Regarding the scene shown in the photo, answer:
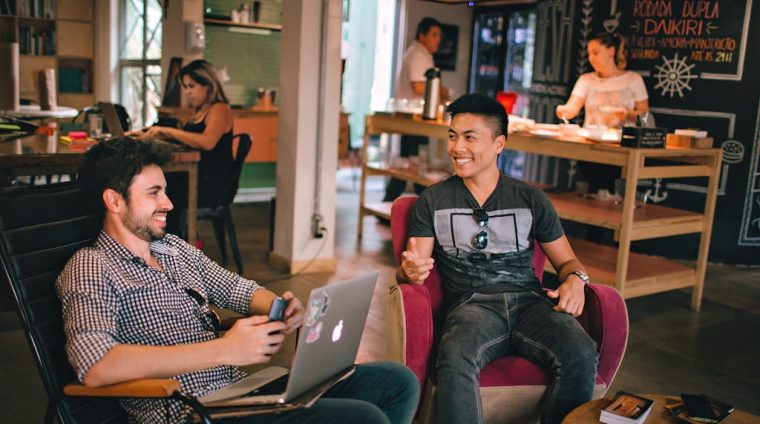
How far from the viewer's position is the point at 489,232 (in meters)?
2.83

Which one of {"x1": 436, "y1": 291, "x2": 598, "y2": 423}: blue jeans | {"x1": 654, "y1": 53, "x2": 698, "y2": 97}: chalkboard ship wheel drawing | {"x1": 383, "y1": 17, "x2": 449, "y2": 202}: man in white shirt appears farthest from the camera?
{"x1": 383, "y1": 17, "x2": 449, "y2": 202}: man in white shirt

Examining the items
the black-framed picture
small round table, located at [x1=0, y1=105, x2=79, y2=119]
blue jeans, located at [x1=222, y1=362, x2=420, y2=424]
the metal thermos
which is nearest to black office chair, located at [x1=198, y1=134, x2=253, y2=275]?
the metal thermos

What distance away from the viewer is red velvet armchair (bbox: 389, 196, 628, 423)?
8.47 feet

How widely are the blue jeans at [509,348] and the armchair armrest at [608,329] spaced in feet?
0.37

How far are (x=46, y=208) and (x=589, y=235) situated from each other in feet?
14.2

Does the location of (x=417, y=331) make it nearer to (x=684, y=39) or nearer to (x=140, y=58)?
(x=684, y=39)

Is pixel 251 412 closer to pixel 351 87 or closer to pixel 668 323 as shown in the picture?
pixel 668 323

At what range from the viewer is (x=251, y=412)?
1799 millimetres

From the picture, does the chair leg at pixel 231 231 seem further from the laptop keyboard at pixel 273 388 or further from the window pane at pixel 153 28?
the window pane at pixel 153 28

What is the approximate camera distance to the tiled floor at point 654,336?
3412 millimetres

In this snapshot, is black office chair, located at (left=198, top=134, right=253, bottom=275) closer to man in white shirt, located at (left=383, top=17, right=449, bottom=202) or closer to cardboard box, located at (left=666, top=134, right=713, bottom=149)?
man in white shirt, located at (left=383, top=17, right=449, bottom=202)

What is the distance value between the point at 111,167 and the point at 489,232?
1344 millimetres

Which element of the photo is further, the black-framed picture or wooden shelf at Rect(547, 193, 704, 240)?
the black-framed picture

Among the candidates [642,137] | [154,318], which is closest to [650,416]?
[154,318]
